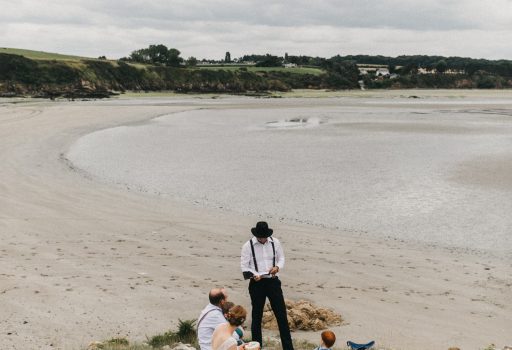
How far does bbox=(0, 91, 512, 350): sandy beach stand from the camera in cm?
1038

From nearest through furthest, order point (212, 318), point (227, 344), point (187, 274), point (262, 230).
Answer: point (227, 344)
point (212, 318)
point (262, 230)
point (187, 274)

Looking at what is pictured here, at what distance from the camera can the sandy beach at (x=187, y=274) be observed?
10.4 metres

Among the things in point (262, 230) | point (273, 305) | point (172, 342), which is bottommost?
point (172, 342)

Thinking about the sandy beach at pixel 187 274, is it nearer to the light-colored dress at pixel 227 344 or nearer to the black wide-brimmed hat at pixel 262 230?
the black wide-brimmed hat at pixel 262 230

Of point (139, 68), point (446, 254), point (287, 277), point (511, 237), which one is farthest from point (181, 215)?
point (139, 68)

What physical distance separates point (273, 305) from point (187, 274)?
4.65m

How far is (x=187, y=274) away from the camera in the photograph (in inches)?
528

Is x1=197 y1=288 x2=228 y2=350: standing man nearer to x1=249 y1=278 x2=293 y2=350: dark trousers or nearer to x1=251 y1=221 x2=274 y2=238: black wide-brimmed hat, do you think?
x1=251 y1=221 x2=274 y2=238: black wide-brimmed hat

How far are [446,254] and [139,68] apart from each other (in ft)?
383

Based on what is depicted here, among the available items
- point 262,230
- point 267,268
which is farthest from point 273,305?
point 262,230

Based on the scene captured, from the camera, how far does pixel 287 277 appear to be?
13.3 m

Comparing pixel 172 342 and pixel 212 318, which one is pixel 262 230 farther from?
pixel 172 342

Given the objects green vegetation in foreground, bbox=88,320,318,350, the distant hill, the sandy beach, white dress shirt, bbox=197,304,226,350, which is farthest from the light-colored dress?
the distant hill

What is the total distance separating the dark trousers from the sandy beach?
1.33 meters
